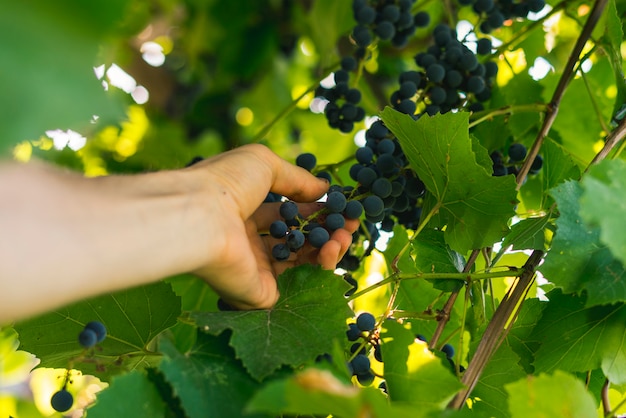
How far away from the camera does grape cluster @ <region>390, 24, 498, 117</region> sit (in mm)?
1486

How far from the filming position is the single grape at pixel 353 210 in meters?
1.26

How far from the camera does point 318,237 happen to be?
1.21m

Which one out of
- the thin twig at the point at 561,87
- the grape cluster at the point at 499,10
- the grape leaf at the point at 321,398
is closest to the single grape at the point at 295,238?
the grape leaf at the point at 321,398

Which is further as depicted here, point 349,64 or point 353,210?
point 349,64

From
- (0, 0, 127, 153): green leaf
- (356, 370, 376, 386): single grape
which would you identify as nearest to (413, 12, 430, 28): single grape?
(356, 370, 376, 386): single grape

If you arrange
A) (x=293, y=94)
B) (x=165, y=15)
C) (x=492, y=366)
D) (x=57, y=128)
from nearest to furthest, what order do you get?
(x=57, y=128) → (x=492, y=366) → (x=165, y=15) → (x=293, y=94)

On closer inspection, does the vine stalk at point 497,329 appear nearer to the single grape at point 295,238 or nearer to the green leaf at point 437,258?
the green leaf at point 437,258

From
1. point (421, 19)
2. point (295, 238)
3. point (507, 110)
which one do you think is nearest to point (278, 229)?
point (295, 238)

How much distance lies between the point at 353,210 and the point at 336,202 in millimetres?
39

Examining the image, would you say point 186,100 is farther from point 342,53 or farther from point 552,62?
point 552,62

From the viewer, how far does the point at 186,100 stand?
12.0 ft

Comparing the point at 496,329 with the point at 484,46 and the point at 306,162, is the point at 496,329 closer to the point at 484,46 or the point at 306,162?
the point at 306,162

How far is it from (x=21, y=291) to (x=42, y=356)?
623 mm

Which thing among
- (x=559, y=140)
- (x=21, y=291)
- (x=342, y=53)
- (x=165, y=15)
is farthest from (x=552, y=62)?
(x=165, y=15)
